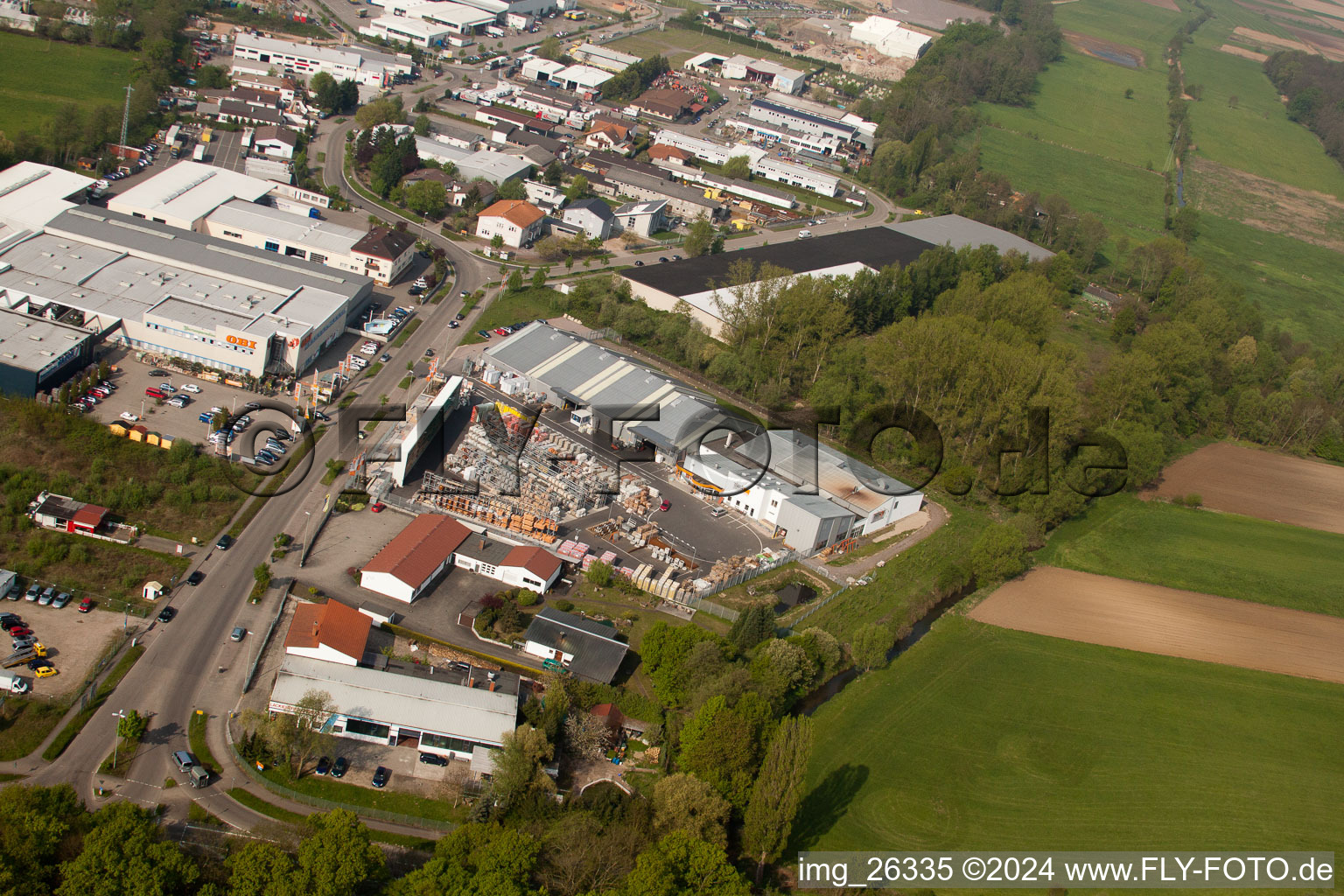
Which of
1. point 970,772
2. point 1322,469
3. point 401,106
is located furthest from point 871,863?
point 401,106

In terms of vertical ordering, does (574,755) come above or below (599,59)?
below

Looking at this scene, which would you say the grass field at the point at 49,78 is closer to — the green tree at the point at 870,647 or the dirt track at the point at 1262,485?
the green tree at the point at 870,647

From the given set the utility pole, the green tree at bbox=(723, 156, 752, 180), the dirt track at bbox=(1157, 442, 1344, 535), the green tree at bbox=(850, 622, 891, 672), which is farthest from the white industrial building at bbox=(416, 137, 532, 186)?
the dirt track at bbox=(1157, 442, 1344, 535)

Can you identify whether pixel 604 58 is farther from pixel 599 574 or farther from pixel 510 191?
pixel 599 574

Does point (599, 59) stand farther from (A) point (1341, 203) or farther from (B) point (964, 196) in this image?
(A) point (1341, 203)

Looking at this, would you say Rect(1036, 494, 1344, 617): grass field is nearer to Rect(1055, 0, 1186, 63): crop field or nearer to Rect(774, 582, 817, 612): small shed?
Rect(774, 582, 817, 612): small shed

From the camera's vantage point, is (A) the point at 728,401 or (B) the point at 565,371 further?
(A) the point at 728,401

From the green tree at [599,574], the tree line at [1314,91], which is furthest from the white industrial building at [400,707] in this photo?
the tree line at [1314,91]

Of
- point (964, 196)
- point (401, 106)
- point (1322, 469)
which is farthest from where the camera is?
point (964, 196)
